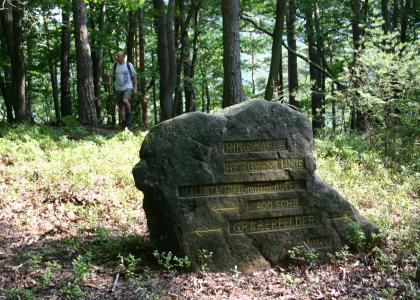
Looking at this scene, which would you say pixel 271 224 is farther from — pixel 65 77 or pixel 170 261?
pixel 65 77

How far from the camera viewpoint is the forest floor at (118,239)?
4.85 metres

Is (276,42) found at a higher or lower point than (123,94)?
higher

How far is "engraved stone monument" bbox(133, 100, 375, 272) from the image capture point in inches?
207

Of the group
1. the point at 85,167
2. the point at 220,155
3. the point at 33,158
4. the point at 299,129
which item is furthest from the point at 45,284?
the point at 33,158

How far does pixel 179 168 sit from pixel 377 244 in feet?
9.39

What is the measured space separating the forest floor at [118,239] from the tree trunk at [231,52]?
9.33ft

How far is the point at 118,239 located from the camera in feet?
19.9

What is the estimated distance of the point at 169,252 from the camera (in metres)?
5.20

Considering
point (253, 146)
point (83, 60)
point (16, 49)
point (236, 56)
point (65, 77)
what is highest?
point (16, 49)

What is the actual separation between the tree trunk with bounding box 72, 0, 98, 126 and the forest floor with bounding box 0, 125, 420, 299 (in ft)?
9.98

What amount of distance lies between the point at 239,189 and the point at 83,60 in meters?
8.98

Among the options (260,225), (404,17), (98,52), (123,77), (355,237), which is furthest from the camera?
(404,17)

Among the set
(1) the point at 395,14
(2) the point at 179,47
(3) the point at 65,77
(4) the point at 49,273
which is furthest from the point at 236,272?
(1) the point at 395,14

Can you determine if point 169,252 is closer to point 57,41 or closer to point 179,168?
point 179,168
